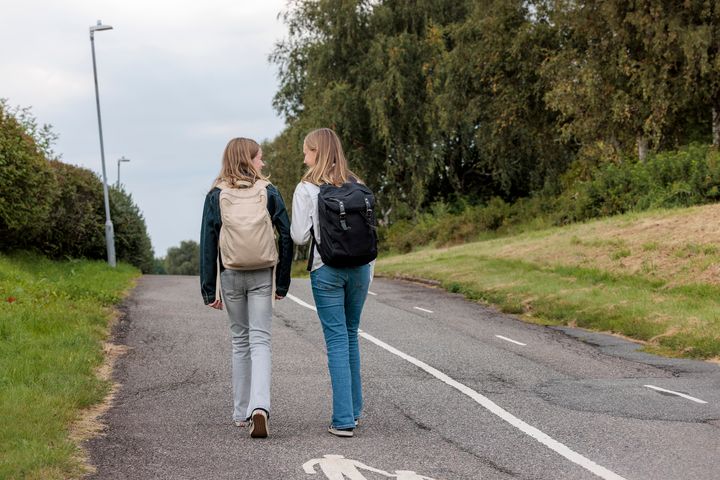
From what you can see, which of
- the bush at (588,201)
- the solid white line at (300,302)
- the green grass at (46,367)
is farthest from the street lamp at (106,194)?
the bush at (588,201)

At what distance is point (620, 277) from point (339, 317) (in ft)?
38.3

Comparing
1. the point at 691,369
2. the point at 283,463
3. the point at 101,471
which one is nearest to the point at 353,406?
the point at 283,463

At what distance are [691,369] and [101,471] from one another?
22.1 feet

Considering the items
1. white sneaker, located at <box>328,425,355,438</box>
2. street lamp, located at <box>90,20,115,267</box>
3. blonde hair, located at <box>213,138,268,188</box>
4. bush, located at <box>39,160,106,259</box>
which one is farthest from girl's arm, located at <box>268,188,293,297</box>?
street lamp, located at <box>90,20,115,267</box>

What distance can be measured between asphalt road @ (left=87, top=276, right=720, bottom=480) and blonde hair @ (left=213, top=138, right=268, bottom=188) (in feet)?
6.15

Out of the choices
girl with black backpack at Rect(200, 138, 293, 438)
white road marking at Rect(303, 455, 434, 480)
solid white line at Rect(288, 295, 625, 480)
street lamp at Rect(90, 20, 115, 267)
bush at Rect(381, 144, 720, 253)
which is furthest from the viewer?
street lamp at Rect(90, 20, 115, 267)

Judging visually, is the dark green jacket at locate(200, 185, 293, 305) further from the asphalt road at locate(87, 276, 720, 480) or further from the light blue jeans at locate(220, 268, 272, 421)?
the asphalt road at locate(87, 276, 720, 480)

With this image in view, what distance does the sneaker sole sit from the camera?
6.80 meters

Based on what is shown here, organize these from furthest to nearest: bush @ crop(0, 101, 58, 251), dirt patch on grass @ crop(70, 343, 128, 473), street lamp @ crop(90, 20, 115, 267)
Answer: street lamp @ crop(90, 20, 115, 267) → bush @ crop(0, 101, 58, 251) → dirt patch on grass @ crop(70, 343, 128, 473)

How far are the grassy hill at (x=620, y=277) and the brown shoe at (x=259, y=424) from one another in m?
6.39

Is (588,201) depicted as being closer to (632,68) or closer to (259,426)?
(632,68)

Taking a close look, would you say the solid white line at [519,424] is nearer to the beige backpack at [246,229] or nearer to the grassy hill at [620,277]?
the beige backpack at [246,229]

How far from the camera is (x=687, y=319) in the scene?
513 inches

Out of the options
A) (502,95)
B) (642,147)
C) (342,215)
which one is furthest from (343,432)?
(502,95)
